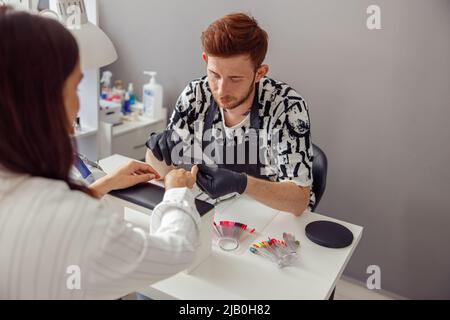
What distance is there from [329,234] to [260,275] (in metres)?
0.29

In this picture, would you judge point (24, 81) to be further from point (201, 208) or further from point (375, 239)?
point (375, 239)

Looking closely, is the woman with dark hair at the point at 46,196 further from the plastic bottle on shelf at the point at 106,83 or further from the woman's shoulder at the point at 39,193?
the plastic bottle on shelf at the point at 106,83

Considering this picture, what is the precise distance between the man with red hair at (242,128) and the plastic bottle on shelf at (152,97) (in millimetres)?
709

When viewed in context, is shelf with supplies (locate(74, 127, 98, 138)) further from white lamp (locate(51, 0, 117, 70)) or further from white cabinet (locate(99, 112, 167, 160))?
white lamp (locate(51, 0, 117, 70))

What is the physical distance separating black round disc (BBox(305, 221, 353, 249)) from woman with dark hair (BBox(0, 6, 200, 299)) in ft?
2.10

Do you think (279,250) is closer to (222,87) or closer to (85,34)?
(222,87)

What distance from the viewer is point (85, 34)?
4.39 feet

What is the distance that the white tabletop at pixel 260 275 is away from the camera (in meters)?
1.05

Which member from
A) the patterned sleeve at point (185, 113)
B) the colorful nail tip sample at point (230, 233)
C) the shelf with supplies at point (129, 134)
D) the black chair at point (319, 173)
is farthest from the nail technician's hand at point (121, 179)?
the shelf with supplies at point (129, 134)

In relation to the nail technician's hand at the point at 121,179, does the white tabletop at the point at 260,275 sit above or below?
below

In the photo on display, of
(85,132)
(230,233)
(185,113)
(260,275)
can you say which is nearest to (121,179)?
(230,233)

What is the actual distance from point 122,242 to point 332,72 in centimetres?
145

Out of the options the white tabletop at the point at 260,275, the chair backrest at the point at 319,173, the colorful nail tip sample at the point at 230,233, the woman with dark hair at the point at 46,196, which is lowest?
the white tabletop at the point at 260,275
